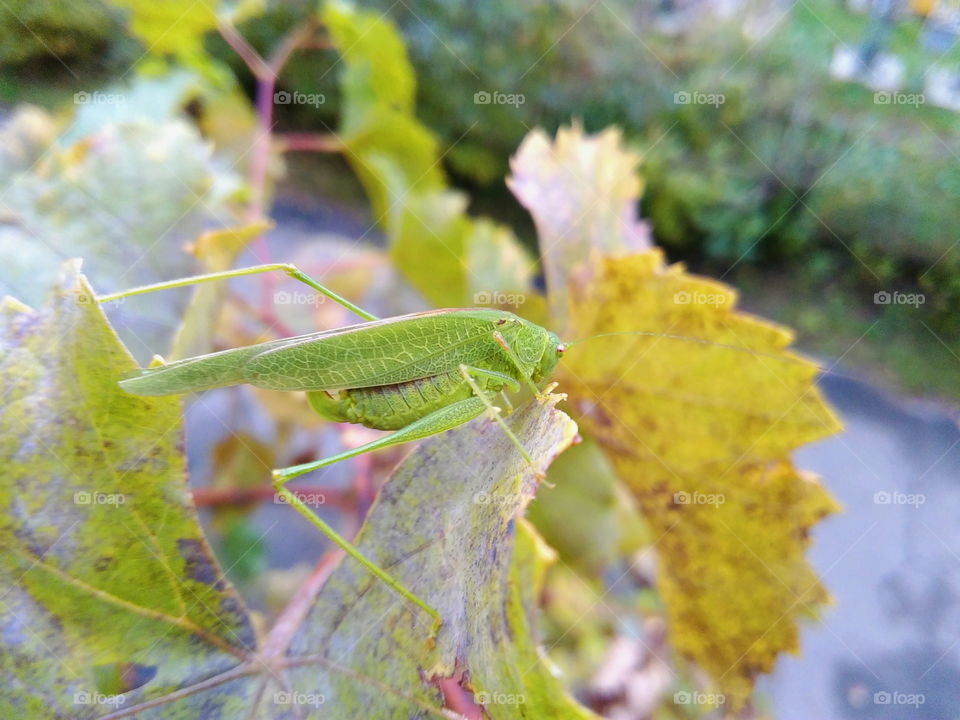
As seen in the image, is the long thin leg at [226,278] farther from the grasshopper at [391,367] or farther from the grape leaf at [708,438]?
the grape leaf at [708,438]

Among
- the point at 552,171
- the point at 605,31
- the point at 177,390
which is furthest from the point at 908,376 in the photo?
the point at 605,31

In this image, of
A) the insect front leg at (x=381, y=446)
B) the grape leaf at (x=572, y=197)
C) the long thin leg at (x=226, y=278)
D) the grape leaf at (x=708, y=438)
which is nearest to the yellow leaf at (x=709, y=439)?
the grape leaf at (x=708, y=438)

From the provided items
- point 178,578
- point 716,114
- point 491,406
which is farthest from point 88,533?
point 716,114

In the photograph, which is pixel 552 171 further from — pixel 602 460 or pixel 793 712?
pixel 793 712

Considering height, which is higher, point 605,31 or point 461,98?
point 605,31

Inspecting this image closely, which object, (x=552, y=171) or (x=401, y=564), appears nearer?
(x=401, y=564)

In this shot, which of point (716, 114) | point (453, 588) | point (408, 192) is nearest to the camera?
point (453, 588)

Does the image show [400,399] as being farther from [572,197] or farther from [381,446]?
[572,197]
